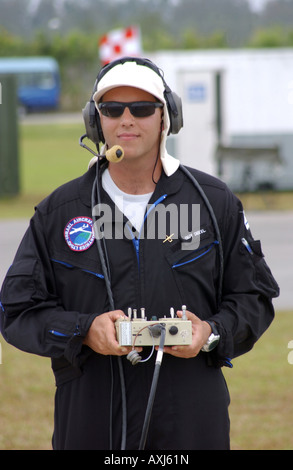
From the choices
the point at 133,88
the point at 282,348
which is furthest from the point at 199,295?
the point at 282,348

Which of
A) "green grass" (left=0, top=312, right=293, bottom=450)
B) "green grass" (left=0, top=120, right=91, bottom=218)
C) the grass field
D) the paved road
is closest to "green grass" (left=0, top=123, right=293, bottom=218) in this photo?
"green grass" (left=0, top=120, right=91, bottom=218)

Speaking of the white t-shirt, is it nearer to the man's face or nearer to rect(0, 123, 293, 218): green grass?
the man's face

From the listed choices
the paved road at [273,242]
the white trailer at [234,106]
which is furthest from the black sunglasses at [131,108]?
the white trailer at [234,106]

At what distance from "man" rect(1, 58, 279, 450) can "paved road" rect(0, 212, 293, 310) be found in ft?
18.0

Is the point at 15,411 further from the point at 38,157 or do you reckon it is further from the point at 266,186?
the point at 38,157

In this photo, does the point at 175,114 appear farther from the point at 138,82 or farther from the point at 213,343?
the point at 213,343

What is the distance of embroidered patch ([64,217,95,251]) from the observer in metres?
2.87

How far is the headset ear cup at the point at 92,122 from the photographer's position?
3.07 m

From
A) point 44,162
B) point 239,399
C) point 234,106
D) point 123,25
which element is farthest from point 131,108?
point 123,25

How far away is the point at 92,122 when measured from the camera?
3.08 m

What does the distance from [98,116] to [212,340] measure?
3.11 feet

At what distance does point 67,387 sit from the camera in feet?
9.59

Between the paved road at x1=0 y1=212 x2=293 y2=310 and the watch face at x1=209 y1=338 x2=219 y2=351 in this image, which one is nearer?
the watch face at x1=209 y1=338 x2=219 y2=351
